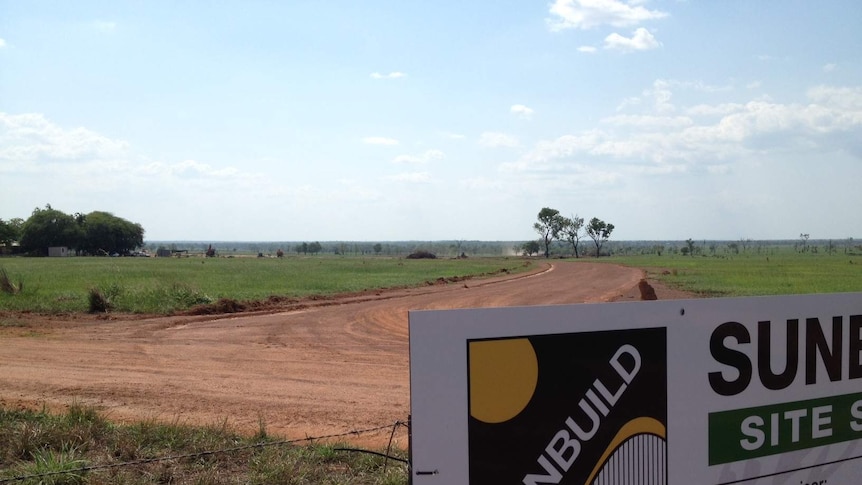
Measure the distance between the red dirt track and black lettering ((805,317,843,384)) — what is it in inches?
172

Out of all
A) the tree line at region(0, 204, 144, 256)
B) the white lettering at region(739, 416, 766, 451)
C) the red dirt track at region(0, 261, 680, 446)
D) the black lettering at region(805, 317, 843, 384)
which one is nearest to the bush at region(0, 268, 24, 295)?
the red dirt track at region(0, 261, 680, 446)

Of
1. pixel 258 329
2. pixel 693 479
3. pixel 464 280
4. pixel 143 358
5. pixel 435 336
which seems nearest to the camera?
pixel 435 336

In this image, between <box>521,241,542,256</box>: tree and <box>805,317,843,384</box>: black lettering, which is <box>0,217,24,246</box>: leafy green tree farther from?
<box>805,317,843,384</box>: black lettering

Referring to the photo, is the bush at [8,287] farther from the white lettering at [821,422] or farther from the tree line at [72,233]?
the tree line at [72,233]

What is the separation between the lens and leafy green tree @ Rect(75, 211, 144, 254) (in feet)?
445

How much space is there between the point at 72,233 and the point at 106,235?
7.83m

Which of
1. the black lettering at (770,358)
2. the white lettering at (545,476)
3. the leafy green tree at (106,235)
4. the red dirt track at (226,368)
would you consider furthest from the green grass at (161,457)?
the leafy green tree at (106,235)

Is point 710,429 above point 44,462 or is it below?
above

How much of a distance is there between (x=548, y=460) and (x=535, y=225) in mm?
139198

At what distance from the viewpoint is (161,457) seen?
5.96 metres

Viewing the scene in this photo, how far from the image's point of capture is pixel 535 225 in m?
141

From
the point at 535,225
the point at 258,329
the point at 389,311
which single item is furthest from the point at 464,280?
the point at 535,225

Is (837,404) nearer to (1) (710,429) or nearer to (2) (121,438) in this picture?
(1) (710,429)

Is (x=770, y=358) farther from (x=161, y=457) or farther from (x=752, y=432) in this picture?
(x=161, y=457)
